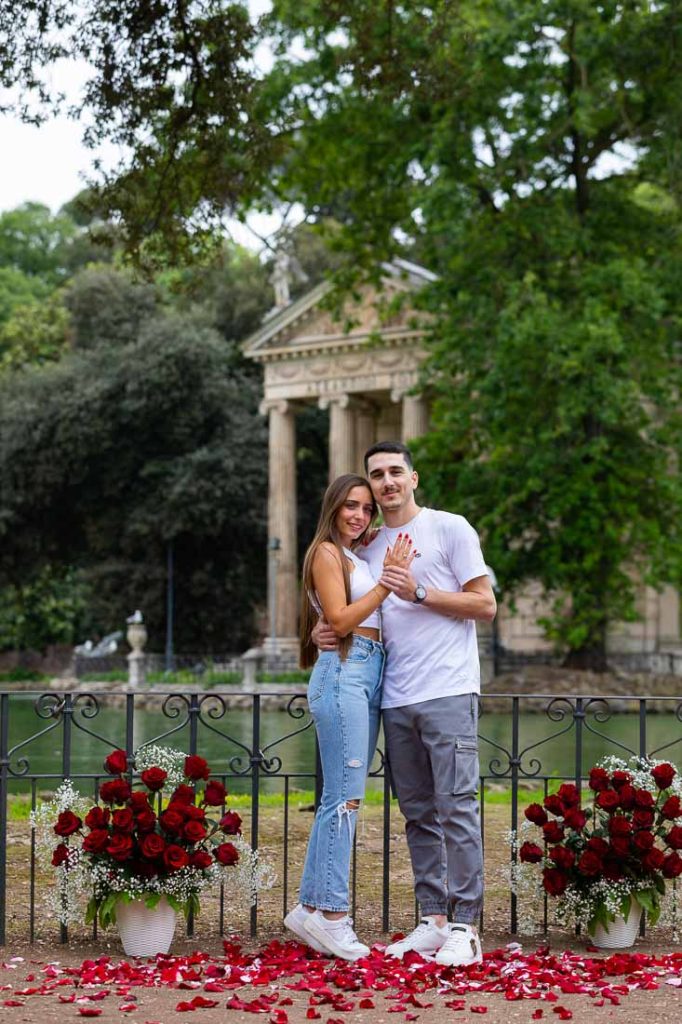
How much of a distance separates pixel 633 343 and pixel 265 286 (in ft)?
93.1

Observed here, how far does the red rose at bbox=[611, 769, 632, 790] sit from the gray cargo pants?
930mm

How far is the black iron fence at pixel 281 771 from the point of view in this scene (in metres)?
6.89

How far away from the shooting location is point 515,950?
6457 mm

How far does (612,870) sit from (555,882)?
267 millimetres

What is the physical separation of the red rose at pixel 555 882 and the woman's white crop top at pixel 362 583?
4.81ft

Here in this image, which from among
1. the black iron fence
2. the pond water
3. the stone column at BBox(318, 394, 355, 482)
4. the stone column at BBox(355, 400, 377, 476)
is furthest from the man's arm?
the stone column at BBox(355, 400, 377, 476)

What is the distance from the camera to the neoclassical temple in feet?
152

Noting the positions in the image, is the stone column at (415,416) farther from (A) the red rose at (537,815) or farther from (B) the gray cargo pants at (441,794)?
(B) the gray cargo pants at (441,794)

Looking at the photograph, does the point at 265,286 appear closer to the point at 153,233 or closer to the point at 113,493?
the point at 113,493

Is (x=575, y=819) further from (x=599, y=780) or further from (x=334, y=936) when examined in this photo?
(x=334, y=936)

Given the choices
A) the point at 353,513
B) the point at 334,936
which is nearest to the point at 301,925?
the point at 334,936

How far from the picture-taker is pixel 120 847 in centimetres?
634

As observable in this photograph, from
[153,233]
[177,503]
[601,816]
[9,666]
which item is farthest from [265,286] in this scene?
[601,816]

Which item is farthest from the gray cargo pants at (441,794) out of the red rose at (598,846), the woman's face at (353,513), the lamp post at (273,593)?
the lamp post at (273,593)
